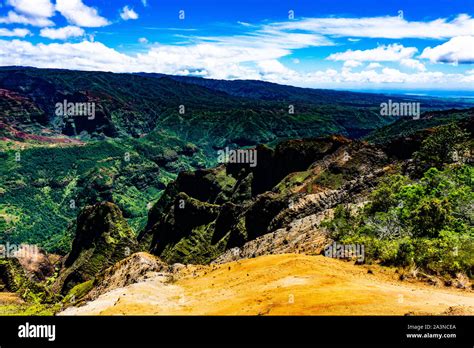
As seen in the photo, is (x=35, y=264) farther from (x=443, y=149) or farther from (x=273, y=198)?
(x=443, y=149)

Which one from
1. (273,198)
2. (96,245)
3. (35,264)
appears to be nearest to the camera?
(273,198)
